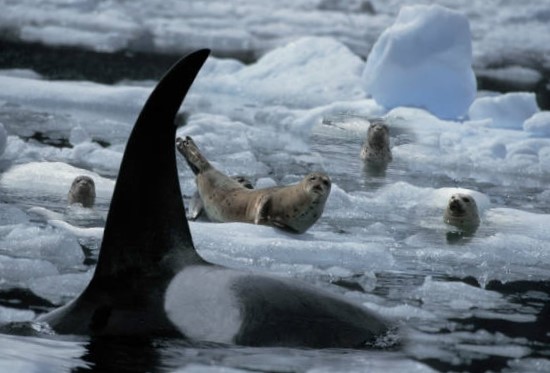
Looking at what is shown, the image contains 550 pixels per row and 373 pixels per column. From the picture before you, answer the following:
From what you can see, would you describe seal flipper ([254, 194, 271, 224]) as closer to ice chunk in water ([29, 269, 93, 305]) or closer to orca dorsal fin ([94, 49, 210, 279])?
ice chunk in water ([29, 269, 93, 305])

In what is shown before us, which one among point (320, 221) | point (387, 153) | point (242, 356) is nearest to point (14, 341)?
point (242, 356)

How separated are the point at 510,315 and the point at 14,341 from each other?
7.77 feet

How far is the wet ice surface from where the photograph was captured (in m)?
4.88

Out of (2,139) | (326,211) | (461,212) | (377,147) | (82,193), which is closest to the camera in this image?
(82,193)

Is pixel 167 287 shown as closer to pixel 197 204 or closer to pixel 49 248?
pixel 49 248

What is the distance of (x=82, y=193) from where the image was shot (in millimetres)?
8688

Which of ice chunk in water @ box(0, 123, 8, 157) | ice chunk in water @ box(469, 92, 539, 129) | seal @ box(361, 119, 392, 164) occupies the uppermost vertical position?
ice chunk in water @ box(469, 92, 539, 129)

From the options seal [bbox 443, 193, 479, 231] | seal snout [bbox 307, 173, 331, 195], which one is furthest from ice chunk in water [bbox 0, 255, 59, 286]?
seal [bbox 443, 193, 479, 231]

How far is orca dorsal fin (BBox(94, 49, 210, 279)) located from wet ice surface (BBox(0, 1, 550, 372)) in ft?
1.03

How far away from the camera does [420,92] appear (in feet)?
48.8

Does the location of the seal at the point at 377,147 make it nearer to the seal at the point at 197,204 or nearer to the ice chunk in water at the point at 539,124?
the ice chunk in water at the point at 539,124

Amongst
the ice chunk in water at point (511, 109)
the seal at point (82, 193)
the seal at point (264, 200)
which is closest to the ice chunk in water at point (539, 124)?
the ice chunk in water at point (511, 109)

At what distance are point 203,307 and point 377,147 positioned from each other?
24.0ft

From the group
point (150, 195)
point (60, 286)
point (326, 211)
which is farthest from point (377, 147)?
point (150, 195)
